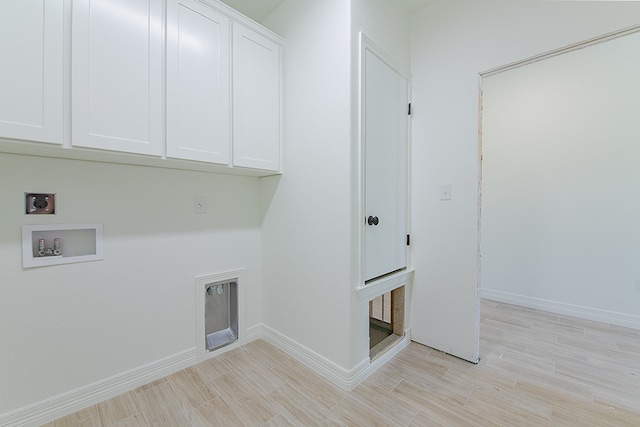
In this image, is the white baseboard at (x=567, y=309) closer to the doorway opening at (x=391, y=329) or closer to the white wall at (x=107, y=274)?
the doorway opening at (x=391, y=329)

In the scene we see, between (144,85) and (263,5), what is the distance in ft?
4.25

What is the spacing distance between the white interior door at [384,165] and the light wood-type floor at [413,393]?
2.47 ft

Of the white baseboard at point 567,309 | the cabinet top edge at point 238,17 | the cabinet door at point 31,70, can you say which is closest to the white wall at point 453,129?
the cabinet top edge at point 238,17

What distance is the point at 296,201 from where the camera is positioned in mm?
1980

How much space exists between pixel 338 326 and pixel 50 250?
175cm

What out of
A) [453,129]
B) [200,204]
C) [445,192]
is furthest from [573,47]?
[200,204]

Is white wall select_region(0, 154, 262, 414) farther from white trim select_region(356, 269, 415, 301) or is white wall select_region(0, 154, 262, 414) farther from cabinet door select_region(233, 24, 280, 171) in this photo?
white trim select_region(356, 269, 415, 301)

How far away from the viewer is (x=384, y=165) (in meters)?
1.91

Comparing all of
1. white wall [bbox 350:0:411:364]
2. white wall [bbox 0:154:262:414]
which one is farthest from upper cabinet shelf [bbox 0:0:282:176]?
white wall [bbox 350:0:411:364]

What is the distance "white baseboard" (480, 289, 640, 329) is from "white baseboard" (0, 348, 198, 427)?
11.3ft

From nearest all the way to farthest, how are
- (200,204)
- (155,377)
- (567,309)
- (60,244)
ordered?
(60,244)
(155,377)
(200,204)
(567,309)

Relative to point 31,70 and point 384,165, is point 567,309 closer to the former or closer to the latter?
point 384,165

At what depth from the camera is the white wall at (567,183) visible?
2506 mm

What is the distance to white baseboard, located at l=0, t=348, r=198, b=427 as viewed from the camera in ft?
4.37
